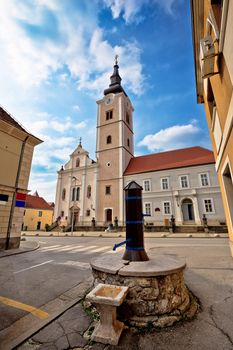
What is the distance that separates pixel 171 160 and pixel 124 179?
27.5ft

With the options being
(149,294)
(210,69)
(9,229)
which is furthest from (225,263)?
(9,229)

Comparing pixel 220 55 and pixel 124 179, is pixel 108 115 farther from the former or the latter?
pixel 220 55

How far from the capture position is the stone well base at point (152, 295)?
8.16ft

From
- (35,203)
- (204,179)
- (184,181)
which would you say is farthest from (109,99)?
(35,203)

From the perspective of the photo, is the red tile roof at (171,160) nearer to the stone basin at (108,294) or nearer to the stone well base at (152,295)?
the stone well base at (152,295)

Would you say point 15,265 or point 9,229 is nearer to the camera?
point 15,265

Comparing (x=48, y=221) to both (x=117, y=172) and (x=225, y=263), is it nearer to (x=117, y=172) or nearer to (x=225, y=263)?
(x=117, y=172)

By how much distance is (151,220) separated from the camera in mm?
24531

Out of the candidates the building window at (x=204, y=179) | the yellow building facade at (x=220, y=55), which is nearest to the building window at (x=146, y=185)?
the building window at (x=204, y=179)

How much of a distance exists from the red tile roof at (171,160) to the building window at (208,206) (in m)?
5.14

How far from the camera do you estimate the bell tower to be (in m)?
27.9

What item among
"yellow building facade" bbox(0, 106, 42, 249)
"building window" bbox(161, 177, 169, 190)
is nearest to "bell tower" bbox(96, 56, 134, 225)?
"building window" bbox(161, 177, 169, 190)

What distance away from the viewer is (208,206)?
21922 mm

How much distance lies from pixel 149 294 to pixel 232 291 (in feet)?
7.31
